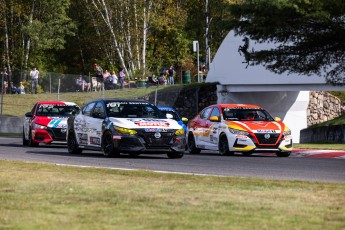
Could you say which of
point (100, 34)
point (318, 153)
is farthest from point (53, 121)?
point (100, 34)

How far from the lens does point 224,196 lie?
12.2 meters

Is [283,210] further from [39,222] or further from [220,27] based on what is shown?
[220,27]

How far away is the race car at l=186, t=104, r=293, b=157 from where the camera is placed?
85.3ft

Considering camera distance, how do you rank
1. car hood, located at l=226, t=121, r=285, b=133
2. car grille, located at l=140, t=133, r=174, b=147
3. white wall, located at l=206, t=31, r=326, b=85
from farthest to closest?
white wall, located at l=206, t=31, r=326, b=85 → car hood, located at l=226, t=121, r=285, b=133 → car grille, located at l=140, t=133, r=174, b=147

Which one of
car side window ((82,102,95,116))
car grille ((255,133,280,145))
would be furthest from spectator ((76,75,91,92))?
car grille ((255,133,280,145))

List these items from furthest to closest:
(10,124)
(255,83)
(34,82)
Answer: (255,83), (34,82), (10,124)

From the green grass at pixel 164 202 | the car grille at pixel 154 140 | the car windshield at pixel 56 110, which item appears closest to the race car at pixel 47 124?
the car windshield at pixel 56 110

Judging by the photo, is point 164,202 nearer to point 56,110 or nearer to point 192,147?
point 192,147

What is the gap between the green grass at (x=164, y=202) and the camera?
990cm

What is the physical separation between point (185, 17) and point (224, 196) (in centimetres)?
6773

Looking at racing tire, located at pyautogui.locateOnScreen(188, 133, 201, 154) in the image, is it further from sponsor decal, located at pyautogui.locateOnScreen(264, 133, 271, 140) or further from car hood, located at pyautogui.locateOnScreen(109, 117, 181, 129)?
car hood, located at pyautogui.locateOnScreen(109, 117, 181, 129)

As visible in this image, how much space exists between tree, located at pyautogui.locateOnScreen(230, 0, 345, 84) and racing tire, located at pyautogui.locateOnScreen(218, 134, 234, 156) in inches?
128

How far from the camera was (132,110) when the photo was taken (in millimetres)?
24406

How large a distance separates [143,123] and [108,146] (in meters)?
1.05
